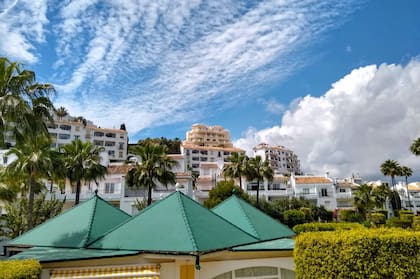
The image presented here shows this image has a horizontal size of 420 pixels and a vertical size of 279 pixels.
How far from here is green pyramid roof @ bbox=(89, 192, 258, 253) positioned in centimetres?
948

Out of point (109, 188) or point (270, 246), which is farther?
point (109, 188)

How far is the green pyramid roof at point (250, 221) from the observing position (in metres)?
13.2

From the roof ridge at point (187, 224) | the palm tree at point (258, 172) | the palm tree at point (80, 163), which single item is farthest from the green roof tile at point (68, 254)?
the palm tree at point (258, 172)

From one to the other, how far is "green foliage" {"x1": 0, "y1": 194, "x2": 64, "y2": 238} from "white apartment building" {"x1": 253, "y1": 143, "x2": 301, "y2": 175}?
346ft

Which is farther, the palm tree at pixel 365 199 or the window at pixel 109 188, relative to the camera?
the palm tree at pixel 365 199

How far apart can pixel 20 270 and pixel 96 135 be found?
97.0m

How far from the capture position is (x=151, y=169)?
3756cm

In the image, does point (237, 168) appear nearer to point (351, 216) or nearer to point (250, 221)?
point (351, 216)

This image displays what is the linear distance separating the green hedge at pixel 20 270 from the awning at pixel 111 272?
49.5 inches

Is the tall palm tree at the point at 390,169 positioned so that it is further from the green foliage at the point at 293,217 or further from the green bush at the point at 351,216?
the green foliage at the point at 293,217

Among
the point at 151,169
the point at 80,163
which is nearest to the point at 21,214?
A: the point at 80,163

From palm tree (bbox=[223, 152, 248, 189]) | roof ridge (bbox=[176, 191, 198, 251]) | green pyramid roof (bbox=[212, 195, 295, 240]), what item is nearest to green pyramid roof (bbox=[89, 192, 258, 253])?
roof ridge (bbox=[176, 191, 198, 251])

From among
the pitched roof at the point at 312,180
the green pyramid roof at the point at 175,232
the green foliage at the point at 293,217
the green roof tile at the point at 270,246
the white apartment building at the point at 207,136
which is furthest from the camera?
the white apartment building at the point at 207,136

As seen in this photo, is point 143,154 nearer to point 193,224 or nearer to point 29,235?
point 29,235
